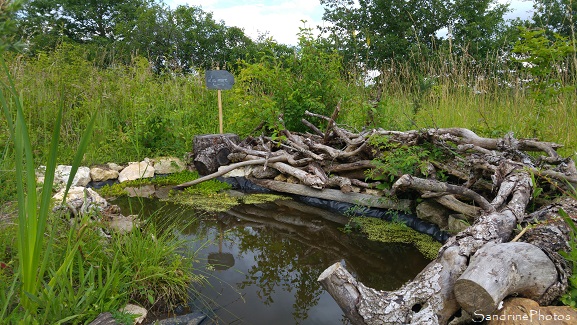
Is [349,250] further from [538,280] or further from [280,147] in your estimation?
[280,147]

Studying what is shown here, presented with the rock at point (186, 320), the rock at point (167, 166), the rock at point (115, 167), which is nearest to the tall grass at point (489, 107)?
the rock at point (186, 320)

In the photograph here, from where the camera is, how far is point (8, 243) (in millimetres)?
2426

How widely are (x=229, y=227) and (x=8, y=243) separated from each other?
85.1 inches

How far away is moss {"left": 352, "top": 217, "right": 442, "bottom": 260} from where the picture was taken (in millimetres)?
3586

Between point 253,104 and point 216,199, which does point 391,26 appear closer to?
point 253,104

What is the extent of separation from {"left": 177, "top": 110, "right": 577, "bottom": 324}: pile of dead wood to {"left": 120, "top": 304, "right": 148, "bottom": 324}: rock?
3.53ft

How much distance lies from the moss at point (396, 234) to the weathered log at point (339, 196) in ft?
0.65

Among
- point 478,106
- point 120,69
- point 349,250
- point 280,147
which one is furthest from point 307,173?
point 120,69

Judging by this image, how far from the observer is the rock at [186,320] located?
224cm

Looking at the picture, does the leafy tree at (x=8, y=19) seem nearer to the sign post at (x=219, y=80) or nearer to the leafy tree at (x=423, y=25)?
the sign post at (x=219, y=80)

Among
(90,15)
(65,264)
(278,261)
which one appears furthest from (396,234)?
(90,15)

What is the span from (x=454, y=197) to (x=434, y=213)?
27 cm

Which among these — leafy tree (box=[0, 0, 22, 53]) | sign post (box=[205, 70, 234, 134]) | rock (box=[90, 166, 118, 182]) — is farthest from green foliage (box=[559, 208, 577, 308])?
rock (box=[90, 166, 118, 182])

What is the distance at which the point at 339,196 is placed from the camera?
482cm
